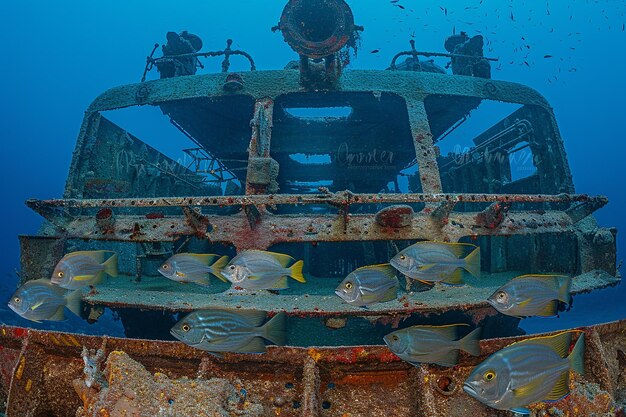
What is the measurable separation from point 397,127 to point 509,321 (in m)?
6.28

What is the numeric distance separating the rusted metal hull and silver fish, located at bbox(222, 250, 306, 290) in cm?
75

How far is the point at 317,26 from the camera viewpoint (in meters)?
5.86

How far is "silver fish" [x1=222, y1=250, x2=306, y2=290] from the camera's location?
321 cm

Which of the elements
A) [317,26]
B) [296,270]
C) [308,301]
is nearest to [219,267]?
[296,270]

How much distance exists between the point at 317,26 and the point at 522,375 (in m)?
5.78

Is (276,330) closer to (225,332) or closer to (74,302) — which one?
(225,332)

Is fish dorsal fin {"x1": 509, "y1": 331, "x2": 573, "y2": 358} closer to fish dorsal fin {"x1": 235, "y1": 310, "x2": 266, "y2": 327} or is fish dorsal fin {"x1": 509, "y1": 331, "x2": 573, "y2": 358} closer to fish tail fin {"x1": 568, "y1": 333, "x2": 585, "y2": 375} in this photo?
fish tail fin {"x1": 568, "y1": 333, "x2": 585, "y2": 375}

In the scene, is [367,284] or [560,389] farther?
[367,284]

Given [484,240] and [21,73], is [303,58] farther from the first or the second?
[21,73]

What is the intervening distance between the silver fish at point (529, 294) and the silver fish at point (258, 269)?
165 centimetres

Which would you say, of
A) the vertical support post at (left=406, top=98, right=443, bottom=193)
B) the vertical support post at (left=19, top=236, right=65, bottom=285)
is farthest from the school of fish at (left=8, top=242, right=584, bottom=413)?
the vertical support post at (left=406, top=98, right=443, bottom=193)

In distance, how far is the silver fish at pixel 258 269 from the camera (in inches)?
126

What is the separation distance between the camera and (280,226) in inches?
185

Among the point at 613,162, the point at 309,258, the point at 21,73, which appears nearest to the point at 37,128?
the point at 21,73
